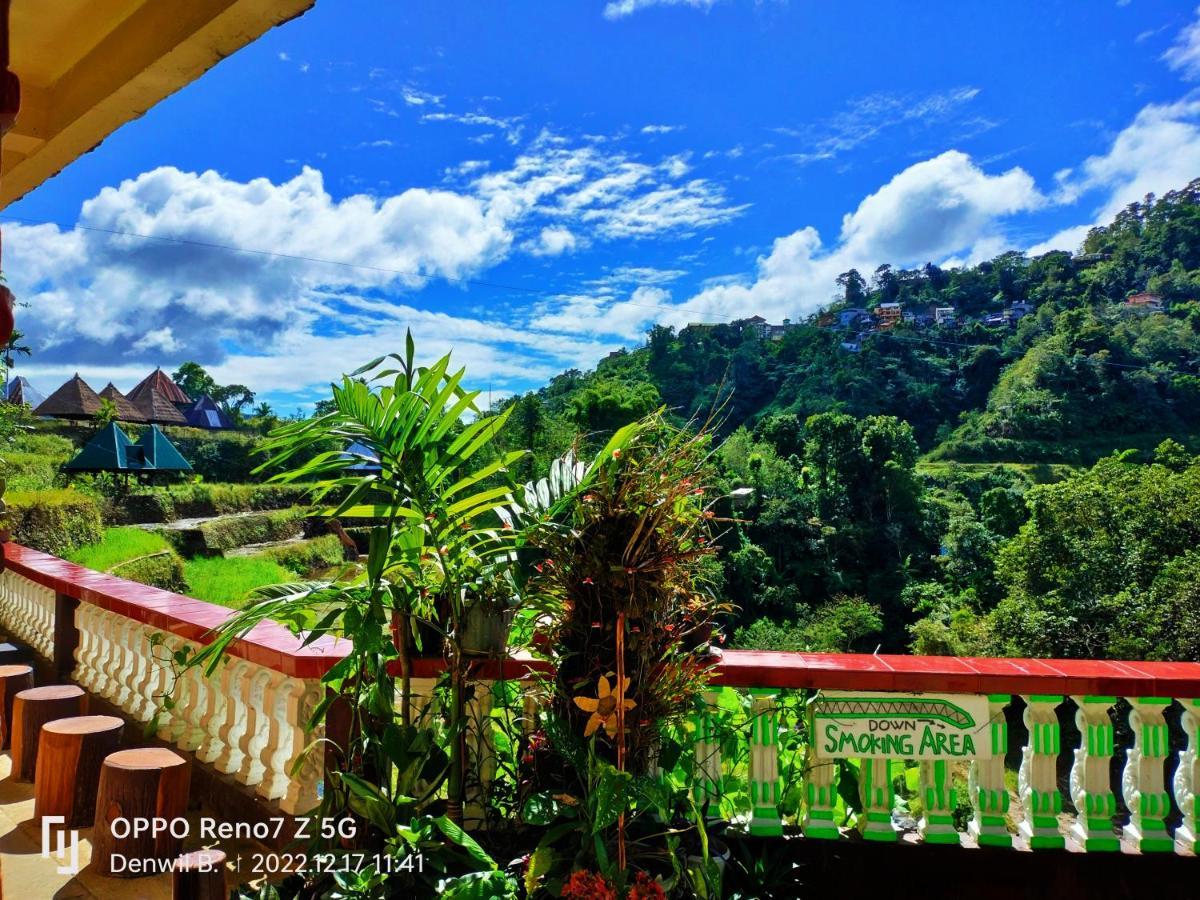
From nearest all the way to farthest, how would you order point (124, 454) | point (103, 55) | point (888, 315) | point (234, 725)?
point (103, 55) → point (234, 725) → point (124, 454) → point (888, 315)

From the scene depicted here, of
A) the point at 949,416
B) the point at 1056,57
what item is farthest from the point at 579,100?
the point at 949,416

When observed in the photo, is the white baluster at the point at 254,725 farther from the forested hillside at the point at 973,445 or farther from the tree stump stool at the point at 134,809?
the forested hillside at the point at 973,445

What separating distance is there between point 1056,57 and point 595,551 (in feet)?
319

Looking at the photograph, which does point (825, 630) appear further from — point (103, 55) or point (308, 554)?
point (103, 55)

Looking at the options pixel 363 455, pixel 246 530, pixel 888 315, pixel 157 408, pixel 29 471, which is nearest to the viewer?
pixel 363 455

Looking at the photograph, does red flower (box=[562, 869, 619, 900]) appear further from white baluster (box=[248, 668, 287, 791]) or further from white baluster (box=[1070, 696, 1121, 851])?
white baluster (box=[1070, 696, 1121, 851])

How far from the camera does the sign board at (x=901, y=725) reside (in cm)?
168

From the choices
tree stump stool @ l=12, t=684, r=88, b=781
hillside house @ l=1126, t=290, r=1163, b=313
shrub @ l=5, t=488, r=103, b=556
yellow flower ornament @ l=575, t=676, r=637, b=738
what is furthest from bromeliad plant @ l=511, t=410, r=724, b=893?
hillside house @ l=1126, t=290, r=1163, b=313

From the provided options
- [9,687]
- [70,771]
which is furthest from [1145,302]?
[70,771]

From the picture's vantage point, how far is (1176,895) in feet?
5.54

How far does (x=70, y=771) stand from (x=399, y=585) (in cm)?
106

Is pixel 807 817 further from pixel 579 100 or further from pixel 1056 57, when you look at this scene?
pixel 1056 57

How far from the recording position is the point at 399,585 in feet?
5.25

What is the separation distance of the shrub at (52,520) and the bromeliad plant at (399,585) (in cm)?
763
